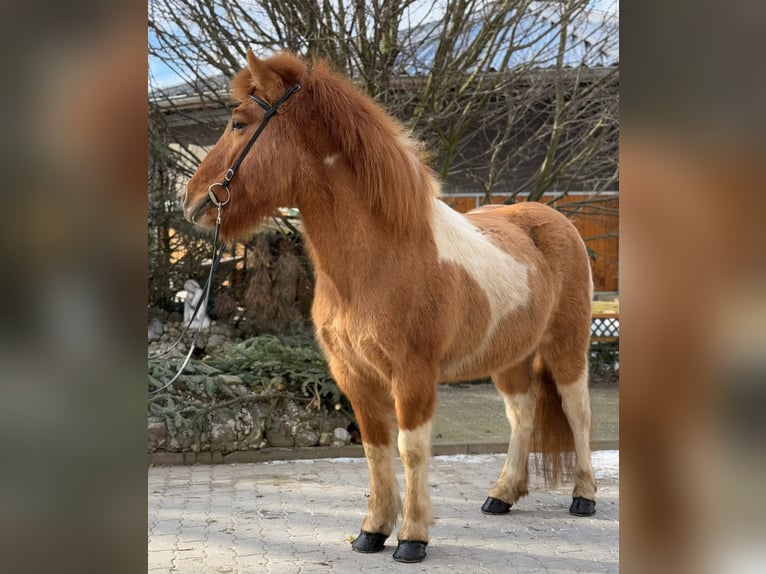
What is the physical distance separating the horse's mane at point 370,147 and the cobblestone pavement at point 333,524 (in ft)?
5.62

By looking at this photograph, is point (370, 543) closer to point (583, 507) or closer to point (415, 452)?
point (415, 452)

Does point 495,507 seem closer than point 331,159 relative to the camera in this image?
No

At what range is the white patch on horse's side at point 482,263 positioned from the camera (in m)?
3.39

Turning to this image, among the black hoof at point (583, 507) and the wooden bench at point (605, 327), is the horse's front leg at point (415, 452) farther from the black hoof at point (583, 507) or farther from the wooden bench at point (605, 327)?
the wooden bench at point (605, 327)

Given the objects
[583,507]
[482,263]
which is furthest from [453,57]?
[583,507]

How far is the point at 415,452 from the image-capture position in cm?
317

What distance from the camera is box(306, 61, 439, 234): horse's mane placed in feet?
10.0

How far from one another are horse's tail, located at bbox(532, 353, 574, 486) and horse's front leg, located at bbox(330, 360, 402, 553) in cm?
124

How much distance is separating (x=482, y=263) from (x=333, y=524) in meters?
1.76

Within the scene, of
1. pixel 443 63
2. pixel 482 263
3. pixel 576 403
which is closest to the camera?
pixel 482 263

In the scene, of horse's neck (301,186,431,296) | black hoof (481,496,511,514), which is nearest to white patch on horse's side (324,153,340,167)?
horse's neck (301,186,431,296)
